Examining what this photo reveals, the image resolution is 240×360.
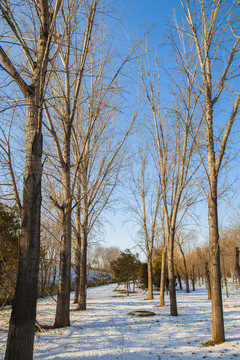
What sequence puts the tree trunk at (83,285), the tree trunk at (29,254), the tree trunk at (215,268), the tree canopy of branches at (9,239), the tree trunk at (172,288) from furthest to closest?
the tree trunk at (83,285)
the tree trunk at (172,288)
the tree canopy of branches at (9,239)
the tree trunk at (215,268)
the tree trunk at (29,254)

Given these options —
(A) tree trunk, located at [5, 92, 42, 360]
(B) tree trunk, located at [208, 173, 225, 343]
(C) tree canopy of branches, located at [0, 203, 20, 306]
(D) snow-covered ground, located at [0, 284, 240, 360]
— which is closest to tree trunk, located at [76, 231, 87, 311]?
(D) snow-covered ground, located at [0, 284, 240, 360]

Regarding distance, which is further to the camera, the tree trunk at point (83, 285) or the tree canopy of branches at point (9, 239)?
the tree trunk at point (83, 285)

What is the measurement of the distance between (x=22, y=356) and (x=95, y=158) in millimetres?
9918

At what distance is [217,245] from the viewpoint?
5770mm

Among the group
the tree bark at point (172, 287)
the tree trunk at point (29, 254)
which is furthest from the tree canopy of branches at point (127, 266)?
the tree trunk at point (29, 254)

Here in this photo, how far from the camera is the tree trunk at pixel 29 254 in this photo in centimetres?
261

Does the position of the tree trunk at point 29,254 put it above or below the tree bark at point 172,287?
above

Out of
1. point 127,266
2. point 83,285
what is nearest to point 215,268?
point 83,285

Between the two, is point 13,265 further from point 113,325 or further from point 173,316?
point 173,316

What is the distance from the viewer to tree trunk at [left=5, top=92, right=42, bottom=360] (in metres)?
2.61

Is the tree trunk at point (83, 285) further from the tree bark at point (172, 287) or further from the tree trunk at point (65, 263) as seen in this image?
the tree trunk at point (65, 263)

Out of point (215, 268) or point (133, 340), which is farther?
point (133, 340)

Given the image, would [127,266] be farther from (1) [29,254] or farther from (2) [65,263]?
(1) [29,254]

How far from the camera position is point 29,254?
9.30 ft
